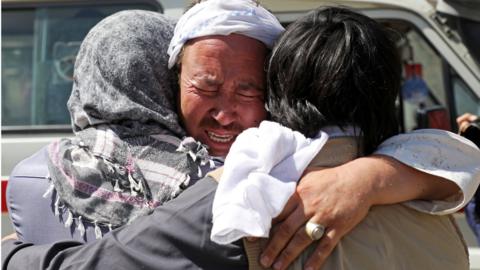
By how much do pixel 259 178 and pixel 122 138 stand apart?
1.73ft

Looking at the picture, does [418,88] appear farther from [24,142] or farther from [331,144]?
[331,144]

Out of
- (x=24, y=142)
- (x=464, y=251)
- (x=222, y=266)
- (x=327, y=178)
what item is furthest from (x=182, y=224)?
(x=24, y=142)

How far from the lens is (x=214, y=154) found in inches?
73.7

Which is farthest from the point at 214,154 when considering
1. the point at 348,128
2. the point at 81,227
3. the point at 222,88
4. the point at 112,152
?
the point at 348,128

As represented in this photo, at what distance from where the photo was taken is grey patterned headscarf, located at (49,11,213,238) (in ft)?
5.51

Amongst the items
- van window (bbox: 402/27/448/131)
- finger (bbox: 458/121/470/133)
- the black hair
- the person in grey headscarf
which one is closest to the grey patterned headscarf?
the person in grey headscarf

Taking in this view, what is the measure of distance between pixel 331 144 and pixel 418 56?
2.92 meters

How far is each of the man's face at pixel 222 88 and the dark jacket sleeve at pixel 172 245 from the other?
43 cm

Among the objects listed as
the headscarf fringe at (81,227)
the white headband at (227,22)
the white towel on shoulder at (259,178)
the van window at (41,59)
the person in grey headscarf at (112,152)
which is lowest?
the van window at (41,59)

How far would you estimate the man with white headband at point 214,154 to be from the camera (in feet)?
4.52

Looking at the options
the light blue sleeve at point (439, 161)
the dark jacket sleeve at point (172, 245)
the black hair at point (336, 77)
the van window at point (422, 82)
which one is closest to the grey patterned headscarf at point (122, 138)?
the dark jacket sleeve at point (172, 245)

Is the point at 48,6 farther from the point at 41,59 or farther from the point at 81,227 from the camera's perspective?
the point at 81,227

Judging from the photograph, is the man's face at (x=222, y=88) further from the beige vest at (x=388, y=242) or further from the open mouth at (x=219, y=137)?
the beige vest at (x=388, y=242)

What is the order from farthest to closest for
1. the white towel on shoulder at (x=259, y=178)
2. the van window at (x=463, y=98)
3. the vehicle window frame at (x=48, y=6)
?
the vehicle window frame at (x=48, y=6)
the van window at (x=463, y=98)
the white towel on shoulder at (x=259, y=178)
